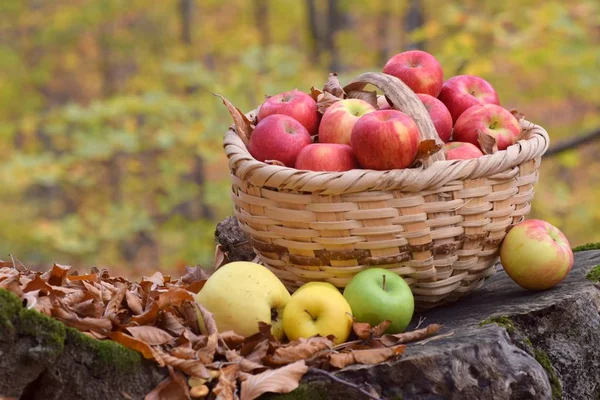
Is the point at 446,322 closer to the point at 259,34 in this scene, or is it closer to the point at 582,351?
the point at 582,351

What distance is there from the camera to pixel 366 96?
255 centimetres

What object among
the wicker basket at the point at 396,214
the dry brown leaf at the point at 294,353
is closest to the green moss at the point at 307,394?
the dry brown leaf at the point at 294,353

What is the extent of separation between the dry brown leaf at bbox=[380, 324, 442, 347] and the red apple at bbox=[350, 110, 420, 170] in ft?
1.58

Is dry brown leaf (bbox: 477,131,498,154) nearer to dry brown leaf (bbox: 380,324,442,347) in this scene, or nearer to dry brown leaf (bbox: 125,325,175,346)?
dry brown leaf (bbox: 380,324,442,347)

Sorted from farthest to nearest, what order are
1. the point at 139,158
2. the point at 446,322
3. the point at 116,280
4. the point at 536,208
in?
the point at 139,158 → the point at 536,208 → the point at 116,280 → the point at 446,322

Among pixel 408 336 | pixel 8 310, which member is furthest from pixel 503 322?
pixel 8 310

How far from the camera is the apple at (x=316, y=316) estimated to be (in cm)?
192

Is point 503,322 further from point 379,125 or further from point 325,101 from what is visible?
point 325,101

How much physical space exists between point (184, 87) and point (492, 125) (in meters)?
8.16

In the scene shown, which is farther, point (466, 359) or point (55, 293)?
point (55, 293)

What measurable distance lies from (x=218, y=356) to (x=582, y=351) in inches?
43.5

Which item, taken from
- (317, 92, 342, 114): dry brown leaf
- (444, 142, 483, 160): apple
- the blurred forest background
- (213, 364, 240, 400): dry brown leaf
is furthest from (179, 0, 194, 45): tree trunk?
(213, 364, 240, 400): dry brown leaf

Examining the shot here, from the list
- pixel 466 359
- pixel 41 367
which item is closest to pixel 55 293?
pixel 41 367

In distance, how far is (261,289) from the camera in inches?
76.7
